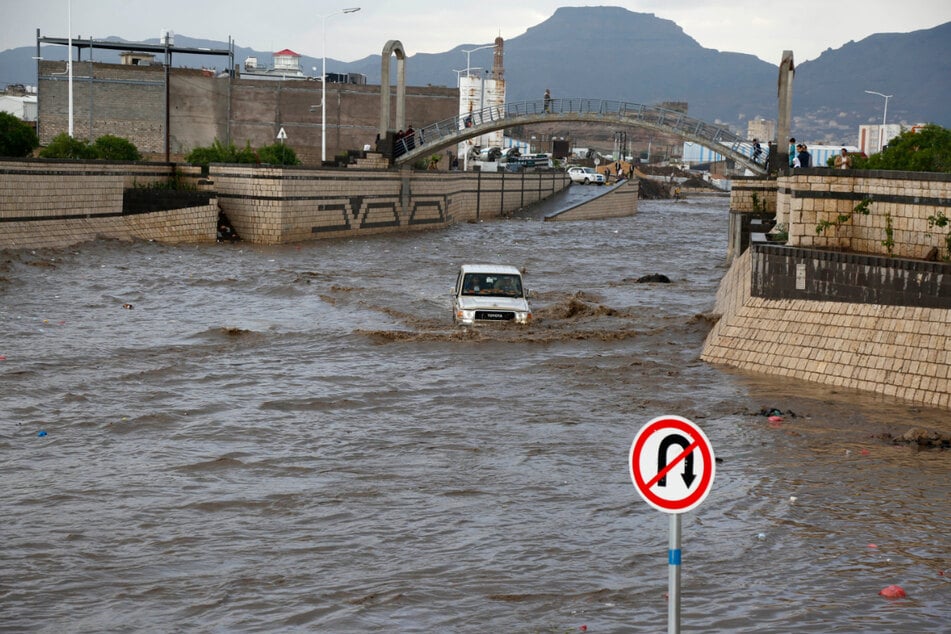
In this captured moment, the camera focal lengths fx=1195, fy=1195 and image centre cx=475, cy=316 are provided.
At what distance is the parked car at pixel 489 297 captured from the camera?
22219mm

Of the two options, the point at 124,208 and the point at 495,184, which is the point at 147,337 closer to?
the point at 124,208

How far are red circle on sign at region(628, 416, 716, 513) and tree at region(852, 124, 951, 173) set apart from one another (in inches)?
887

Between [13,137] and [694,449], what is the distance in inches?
1586

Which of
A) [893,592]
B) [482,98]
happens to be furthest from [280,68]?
[893,592]

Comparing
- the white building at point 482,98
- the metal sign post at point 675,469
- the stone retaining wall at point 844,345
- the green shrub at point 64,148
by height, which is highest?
the white building at point 482,98

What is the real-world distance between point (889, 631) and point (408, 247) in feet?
117

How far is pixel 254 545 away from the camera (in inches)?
418

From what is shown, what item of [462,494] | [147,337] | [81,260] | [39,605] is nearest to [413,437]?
[462,494]

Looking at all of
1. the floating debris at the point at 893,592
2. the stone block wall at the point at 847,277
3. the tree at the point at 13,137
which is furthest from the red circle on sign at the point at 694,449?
the tree at the point at 13,137

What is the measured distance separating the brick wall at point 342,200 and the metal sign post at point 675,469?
34.6m

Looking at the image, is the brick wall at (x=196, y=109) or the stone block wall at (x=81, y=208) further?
the brick wall at (x=196, y=109)

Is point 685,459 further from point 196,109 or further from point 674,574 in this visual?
point 196,109

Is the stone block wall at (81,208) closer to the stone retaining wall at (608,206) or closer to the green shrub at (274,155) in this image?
the green shrub at (274,155)

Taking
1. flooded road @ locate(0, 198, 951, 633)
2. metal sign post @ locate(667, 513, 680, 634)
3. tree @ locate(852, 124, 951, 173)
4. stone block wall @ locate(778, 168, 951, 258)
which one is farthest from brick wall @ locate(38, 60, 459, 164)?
metal sign post @ locate(667, 513, 680, 634)
